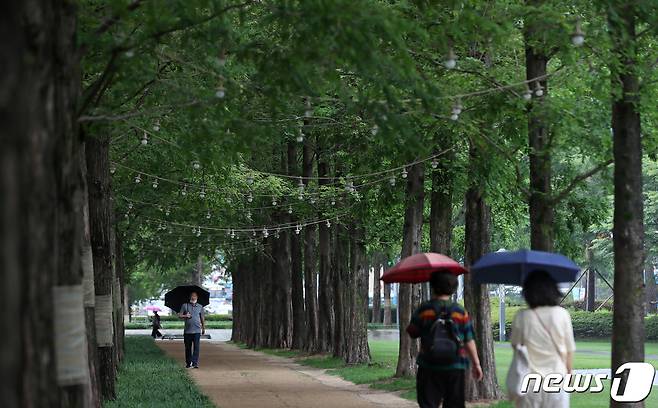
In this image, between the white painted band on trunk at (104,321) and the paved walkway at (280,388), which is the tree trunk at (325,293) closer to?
the paved walkway at (280,388)

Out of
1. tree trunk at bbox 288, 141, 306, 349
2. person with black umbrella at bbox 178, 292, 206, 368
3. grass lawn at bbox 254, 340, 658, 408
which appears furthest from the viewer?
tree trunk at bbox 288, 141, 306, 349

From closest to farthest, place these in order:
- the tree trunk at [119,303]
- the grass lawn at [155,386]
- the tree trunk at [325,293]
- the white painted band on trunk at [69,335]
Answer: the white painted band on trunk at [69,335] → the grass lawn at [155,386] → the tree trunk at [119,303] → the tree trunk at [325,293]

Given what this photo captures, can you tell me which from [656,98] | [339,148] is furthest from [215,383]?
[656,98]

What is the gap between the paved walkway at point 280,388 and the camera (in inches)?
834

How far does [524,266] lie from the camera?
11859 millimetres

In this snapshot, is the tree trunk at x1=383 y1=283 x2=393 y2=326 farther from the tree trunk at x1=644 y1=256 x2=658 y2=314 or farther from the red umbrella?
the red umbrella

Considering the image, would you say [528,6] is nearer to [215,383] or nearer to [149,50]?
[149,50]

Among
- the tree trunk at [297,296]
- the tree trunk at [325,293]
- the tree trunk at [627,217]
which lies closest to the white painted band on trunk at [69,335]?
the tree trunk at [627,217]

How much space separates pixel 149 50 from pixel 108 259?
8584 mm

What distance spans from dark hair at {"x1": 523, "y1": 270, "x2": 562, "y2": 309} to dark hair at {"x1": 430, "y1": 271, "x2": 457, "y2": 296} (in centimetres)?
95

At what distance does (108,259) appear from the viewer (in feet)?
67.5

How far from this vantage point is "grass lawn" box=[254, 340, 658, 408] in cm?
2219

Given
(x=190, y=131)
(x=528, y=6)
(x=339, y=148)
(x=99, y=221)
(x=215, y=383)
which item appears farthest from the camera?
(x=339, y=148)

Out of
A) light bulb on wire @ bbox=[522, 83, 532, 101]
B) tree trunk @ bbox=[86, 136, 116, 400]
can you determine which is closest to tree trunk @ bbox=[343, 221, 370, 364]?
tree trunk @ bbox=[86, 136, 116, 400]
